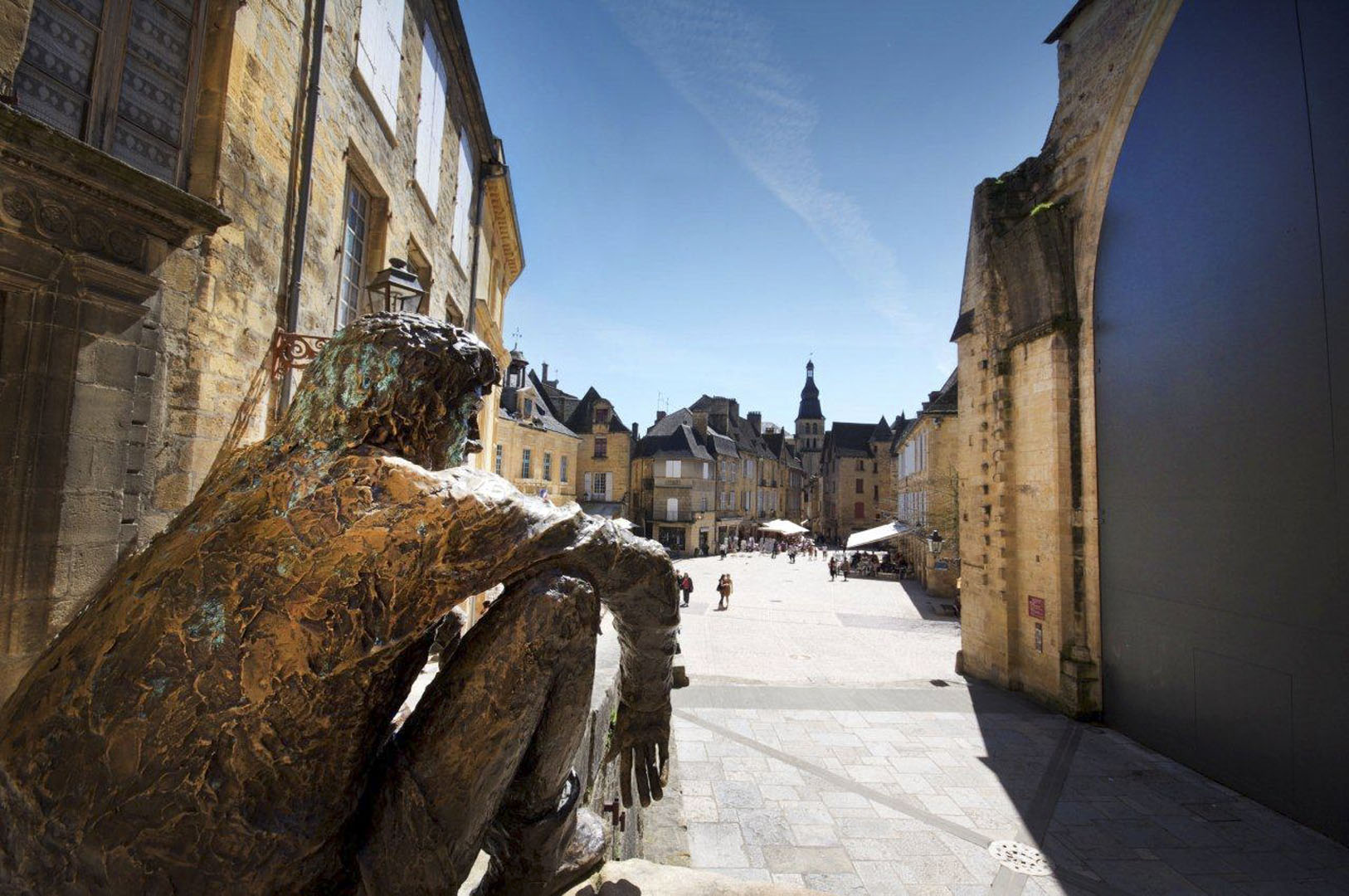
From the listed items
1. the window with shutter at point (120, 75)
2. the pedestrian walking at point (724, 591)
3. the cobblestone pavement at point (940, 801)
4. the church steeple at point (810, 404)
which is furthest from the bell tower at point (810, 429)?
the window with shutter at point (120, 75)

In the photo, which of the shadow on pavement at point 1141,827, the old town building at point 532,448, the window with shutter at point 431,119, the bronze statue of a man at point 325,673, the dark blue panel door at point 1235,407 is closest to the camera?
→ the bronze statue of a man at point 325,673

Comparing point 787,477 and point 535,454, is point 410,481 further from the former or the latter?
point 787,477

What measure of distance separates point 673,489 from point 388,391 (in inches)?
1532

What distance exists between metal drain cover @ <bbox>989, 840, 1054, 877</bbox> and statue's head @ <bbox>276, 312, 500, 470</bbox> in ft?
21.5

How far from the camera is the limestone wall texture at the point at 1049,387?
9.35 metres

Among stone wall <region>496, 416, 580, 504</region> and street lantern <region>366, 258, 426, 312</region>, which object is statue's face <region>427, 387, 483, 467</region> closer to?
street lantern <region>366, 258, 426, 312</region>

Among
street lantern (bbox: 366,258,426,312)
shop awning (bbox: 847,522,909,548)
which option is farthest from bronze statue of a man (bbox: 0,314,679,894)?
shop awning (bbox: 847,522,909,548)

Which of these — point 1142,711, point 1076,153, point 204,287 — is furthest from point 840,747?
point 1076,153

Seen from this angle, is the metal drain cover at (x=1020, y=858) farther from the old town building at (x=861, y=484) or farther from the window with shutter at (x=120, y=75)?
the old town building at (x=861, y=484)

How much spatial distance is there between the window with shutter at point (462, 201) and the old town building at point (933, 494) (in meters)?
12.6

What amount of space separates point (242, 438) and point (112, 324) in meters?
1.41

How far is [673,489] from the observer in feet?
132

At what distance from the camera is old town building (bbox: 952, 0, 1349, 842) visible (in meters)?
6.37

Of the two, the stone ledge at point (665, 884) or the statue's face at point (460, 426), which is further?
the stone ledge at point (665, 884)
